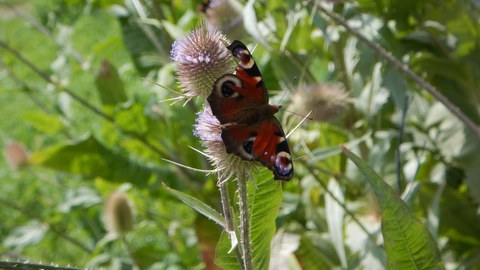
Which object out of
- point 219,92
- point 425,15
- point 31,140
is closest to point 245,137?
point 219,92

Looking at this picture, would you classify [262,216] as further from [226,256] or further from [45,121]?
[45,121]

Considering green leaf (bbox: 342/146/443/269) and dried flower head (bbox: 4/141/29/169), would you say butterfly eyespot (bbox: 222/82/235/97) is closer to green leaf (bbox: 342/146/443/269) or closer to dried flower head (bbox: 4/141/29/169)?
green leaf (bbox: 342/146/443/269)

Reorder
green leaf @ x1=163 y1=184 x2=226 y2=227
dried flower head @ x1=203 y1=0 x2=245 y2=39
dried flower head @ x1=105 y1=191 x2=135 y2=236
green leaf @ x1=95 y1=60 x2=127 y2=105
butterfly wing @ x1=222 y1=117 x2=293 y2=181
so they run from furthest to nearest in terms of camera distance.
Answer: green leaf @ x1=95 y1=60 x2=127 y2=105
dried flower head @ x1=105 y1=191 x2=135 y2=236
dried flower head @ x1=203 y1=0 x2=245 y2=39
green leaf @ x1=163 y1=184 x2=226 y2=227
butterfly wing @ x1=222 y1=117 x2=293 y2=181

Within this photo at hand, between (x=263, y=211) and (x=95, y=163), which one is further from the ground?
(x=95, y=163)

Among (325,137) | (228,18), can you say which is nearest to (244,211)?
(228,18)

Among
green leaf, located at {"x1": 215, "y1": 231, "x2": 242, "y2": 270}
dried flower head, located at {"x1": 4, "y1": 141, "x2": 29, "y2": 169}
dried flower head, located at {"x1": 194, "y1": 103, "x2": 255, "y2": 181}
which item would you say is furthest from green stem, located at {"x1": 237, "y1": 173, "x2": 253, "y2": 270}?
dried flower head, located at {"x1": 4, "y1": 141, "x2": 29, "y2": 169}

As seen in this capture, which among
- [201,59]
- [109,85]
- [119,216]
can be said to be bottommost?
[201,59]
